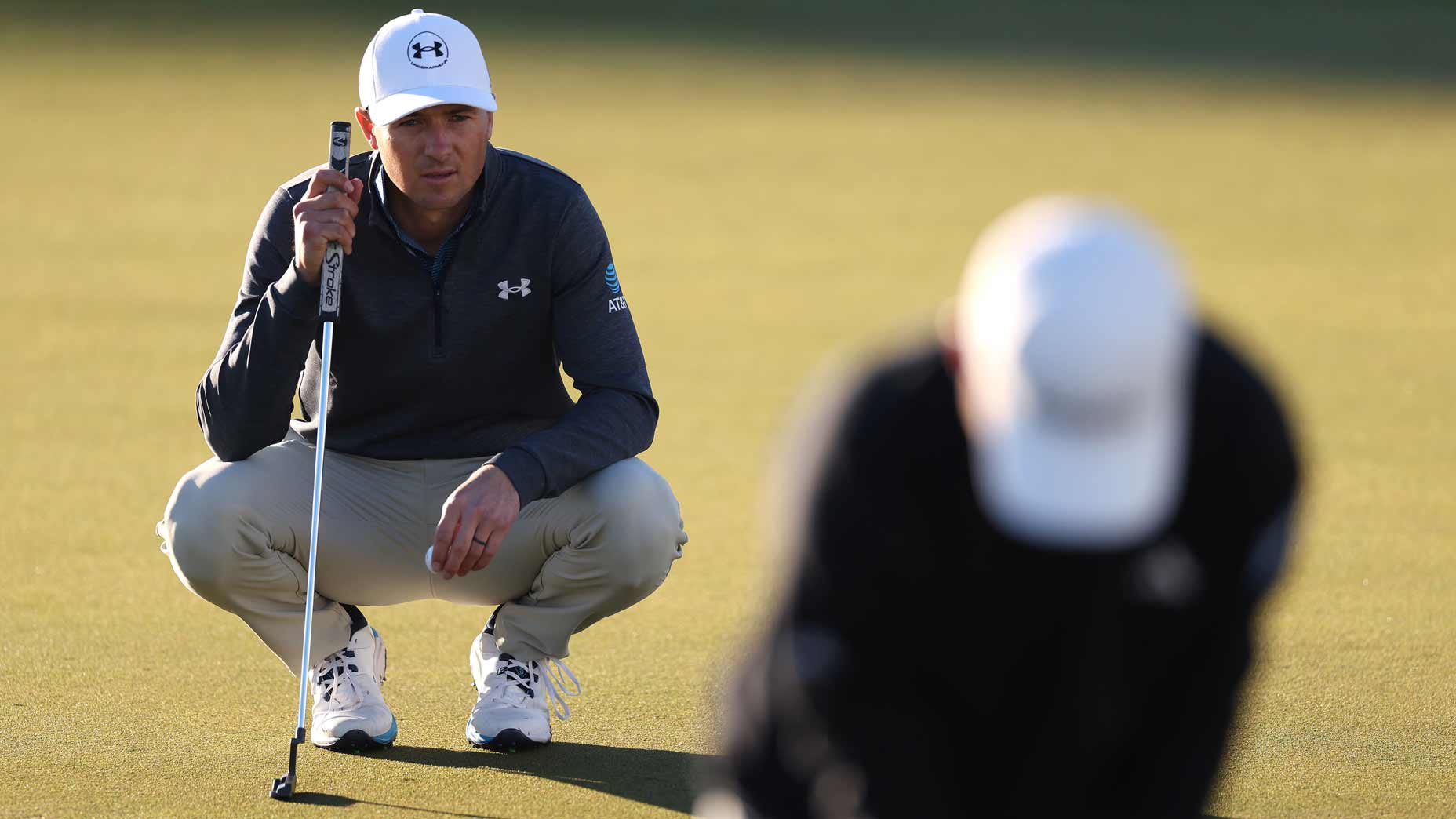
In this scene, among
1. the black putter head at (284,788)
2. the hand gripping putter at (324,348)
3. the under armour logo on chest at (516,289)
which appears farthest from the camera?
the under armour logo on chest at (516,289)

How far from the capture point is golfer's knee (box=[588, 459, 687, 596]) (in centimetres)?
283

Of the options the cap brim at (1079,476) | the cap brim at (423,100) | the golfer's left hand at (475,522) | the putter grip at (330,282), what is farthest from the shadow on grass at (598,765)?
the cap brim at (1079,476)

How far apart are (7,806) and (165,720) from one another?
398 millimetres

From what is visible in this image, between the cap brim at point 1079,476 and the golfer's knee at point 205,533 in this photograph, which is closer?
the cap brim at point 1079,476

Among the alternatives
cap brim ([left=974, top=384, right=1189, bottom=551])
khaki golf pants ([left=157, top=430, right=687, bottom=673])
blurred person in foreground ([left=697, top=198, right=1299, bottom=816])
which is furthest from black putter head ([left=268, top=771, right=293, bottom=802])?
cap brim ([left=974, top=384, right=1189, bottom=551])

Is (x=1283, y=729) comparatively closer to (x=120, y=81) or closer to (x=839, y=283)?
(x=839, y=283)

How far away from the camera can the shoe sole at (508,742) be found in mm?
2789

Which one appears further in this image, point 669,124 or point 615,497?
point 669,124

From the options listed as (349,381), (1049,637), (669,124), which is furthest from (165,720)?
(669,124)

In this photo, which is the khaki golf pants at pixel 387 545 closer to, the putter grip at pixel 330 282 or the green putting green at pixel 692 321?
the green putting green at pixel 692 321

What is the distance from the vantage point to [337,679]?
2830 millimetres

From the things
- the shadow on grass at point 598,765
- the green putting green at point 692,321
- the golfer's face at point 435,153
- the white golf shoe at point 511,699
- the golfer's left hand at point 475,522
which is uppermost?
the golfer's face at point 435,153

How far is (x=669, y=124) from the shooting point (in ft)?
36.8

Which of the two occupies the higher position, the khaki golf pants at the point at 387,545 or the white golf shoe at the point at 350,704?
the khaki golf pants at the point at 387,545
